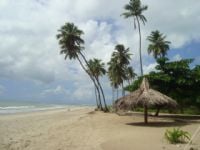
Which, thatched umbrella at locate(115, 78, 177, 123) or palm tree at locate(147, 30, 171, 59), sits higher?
palm tree at locate(147, 30, 171, 59)

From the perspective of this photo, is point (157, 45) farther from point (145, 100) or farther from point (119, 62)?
point (145, 100)

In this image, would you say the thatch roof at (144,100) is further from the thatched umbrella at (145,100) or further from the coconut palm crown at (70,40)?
the coconut palm crown at (70,40)

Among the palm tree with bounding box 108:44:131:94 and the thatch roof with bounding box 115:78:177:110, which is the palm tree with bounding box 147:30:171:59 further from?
the thatch roof with bounding box 115:78:177:110

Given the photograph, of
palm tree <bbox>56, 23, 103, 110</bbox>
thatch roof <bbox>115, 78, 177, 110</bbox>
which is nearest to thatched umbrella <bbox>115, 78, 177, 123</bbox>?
thatch roof <bbox>115, 78, 177, 110</bbox>

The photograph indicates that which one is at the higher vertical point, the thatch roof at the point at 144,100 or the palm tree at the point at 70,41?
the palm tree at the point at 70,41

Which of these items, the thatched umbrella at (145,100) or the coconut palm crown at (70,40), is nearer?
the thatched umbrella at (145,100)

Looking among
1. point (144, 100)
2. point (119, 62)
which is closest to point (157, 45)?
point (119, 62)

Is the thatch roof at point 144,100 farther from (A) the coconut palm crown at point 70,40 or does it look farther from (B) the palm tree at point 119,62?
(B) the palm tree at point 119,62

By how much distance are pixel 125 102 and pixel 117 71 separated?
28416mm

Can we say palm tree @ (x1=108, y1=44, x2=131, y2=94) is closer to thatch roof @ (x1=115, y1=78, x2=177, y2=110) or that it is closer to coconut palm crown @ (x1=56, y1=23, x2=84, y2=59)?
coconut palm crown @ (x1=56, y1=23, x2=84, y2=59)

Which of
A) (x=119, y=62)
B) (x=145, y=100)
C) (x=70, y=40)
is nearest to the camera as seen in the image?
(x=145, y=100)

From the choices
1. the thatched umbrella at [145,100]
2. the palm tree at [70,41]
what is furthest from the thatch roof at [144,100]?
the palm tree at [70,41]

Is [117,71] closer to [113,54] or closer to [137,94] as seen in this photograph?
[113,54]

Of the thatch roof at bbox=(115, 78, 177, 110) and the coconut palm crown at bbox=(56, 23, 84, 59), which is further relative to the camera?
the coconut palm crown at bbox=(56, 23, 84, 59)
